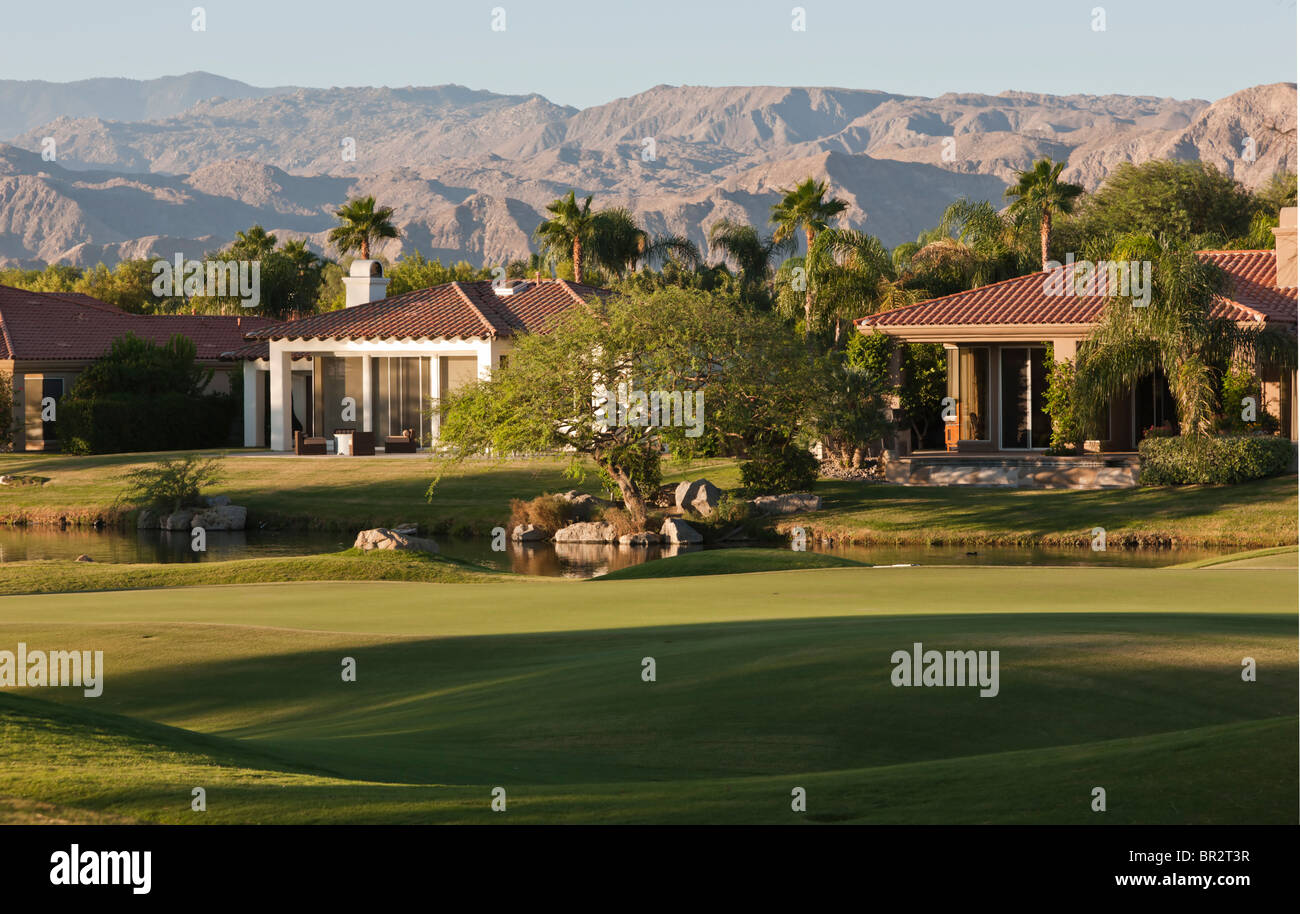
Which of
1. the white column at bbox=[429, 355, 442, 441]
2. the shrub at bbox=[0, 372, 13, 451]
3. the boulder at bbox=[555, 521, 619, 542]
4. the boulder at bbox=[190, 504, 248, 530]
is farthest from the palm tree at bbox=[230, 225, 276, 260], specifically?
the boulder at bbox=[555, 521, 619, 542]

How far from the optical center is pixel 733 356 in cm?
3566

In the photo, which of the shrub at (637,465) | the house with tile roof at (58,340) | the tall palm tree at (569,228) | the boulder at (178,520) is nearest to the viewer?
the shrub at (637,465)

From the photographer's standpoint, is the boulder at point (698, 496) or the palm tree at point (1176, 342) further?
the boulder at point (698, 496)

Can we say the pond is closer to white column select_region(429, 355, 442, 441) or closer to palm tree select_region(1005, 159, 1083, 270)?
white column select_region(429, 355, 442, 441)

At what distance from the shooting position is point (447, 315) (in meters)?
48.3

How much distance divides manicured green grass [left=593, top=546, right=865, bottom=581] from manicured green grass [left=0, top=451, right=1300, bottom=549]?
934cm

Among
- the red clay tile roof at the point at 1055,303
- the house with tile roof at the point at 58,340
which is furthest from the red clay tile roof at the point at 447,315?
the red clay tile roof at the point at 1055,303

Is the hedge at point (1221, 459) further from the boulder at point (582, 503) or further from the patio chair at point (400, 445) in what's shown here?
the patio chair at point (400, 445)

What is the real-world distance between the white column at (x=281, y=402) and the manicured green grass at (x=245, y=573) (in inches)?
924

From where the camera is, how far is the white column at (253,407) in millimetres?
51062
